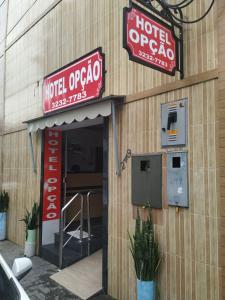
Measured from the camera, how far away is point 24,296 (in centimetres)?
240

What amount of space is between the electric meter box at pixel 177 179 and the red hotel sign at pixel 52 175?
13.0ft

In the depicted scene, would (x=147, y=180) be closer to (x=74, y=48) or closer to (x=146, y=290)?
(x=146, y=290)

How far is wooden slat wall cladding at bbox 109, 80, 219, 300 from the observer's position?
344 cm

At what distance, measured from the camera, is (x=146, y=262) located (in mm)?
3850

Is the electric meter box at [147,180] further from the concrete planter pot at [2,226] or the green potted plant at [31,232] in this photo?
the concrete planter pot at [2,226]

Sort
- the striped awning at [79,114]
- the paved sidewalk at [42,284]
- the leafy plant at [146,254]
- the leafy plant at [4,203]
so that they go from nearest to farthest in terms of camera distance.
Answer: the leafy plant at [146,254]
the striped awning at [79,114]
the paved sidewalk at [42,284]
the leafy plant at [4,203]

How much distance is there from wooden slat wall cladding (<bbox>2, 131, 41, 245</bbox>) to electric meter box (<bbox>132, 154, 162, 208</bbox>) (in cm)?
353

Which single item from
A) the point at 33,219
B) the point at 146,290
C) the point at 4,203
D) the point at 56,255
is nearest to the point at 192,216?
the point at 146,290

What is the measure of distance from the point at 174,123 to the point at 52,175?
13.7ft

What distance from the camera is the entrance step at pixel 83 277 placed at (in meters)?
4.94

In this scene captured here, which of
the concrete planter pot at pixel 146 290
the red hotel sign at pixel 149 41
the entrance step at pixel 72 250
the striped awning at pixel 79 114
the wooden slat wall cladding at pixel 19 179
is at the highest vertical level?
the red hotel sign at pixel 149 41

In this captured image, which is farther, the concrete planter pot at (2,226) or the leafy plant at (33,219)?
the concrete planter pot at (2,226)

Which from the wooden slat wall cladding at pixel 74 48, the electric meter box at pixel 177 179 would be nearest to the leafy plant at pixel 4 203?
the wooden slat wall cladding at pixel 74 48

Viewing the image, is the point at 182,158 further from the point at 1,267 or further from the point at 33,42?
the point at 33,42
